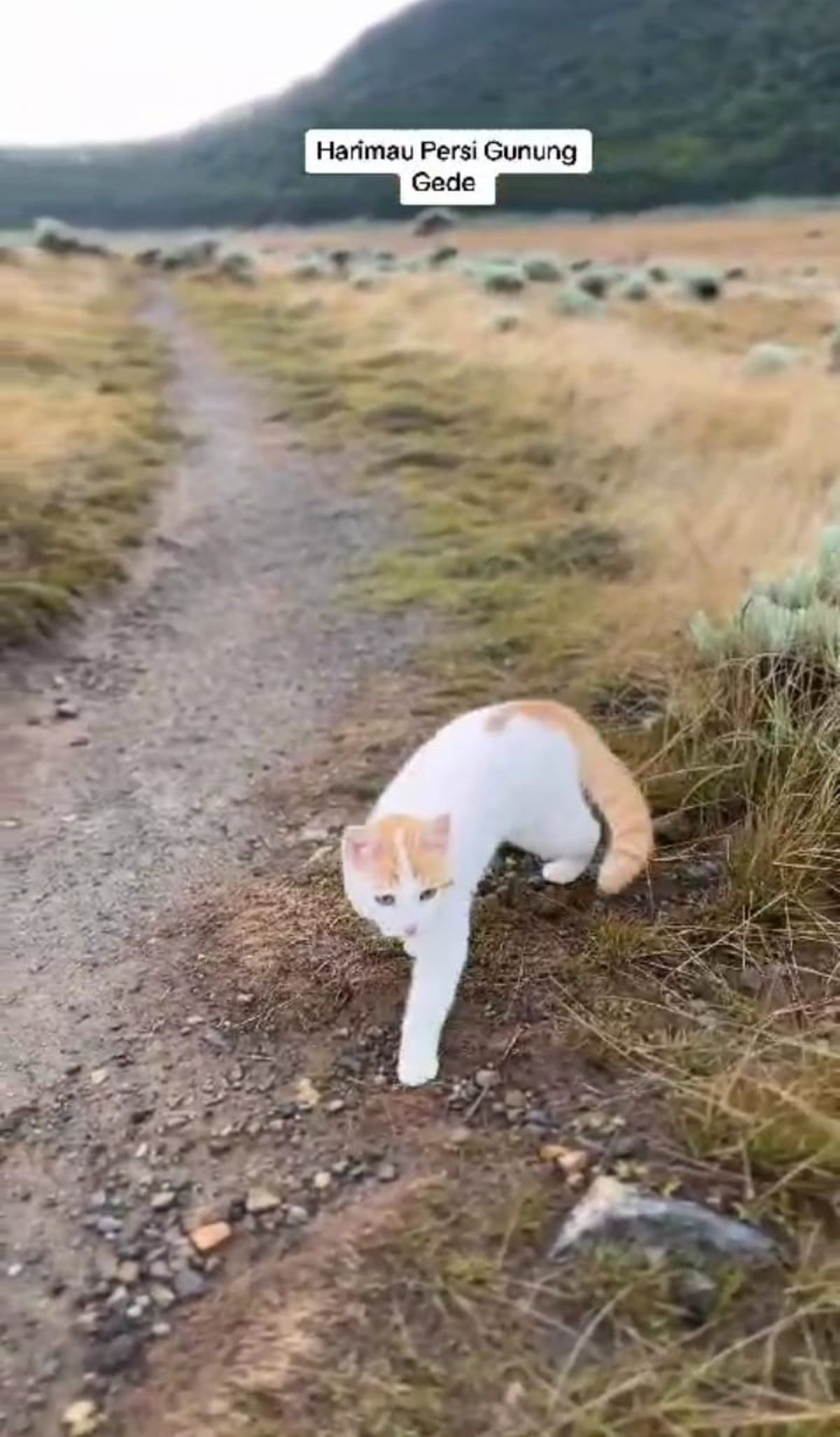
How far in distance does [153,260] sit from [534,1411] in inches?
306

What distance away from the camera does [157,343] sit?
9234 mm

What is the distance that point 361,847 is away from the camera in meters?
2.24

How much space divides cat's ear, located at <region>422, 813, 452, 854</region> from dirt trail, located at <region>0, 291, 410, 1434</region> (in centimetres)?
53

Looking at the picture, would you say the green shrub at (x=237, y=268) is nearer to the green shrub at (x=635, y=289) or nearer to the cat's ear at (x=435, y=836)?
the green shrub at (x=635, y=289)

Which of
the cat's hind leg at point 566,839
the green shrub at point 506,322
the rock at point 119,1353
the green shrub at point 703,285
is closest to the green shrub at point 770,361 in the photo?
the green shrub at point 703,285

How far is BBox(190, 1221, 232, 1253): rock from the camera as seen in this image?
206cm

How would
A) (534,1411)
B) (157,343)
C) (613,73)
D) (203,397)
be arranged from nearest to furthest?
(534,1411) < (613,73) < (203,397) < (157,343)

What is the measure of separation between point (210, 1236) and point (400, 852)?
632 millimetres

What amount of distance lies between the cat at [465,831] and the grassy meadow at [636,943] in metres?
0.16

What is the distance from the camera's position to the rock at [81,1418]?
1796 millimetres

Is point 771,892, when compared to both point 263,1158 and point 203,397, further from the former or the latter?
point 203,397

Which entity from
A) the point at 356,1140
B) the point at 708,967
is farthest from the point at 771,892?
the point at 356,1140

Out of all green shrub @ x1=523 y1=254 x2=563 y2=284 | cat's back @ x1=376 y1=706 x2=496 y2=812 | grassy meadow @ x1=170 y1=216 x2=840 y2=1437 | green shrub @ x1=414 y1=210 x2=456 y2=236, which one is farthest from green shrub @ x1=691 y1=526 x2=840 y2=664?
green shrub @ x1=523 y1=254 x2=563 y2=284

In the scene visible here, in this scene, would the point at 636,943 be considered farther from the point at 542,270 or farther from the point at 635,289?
the point at 635,289
